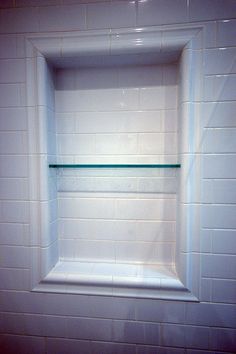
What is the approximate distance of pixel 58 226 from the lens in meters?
0.81

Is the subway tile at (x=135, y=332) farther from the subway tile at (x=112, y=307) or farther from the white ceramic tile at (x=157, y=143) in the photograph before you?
the white ceramic tile at (x=157, y=143)

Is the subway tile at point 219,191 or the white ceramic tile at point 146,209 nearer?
the subway tile at point 219,191

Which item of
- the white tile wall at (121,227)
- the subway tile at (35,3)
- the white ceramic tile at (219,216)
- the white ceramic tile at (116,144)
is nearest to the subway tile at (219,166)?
the white tile wall at (121,227)

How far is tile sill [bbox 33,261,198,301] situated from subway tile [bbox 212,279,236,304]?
7 centimetres

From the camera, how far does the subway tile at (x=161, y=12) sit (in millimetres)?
641

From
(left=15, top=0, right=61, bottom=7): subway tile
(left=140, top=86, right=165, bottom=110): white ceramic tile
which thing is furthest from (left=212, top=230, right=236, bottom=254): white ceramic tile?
(left=15, top=0, right=61, bottom=7): subway tile

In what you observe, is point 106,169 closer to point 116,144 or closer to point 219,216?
point 116,144

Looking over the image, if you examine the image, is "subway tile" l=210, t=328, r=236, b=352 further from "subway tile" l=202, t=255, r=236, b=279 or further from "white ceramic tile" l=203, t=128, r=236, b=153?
"white ceramic tile" l=203, t=128, r=236, b=153

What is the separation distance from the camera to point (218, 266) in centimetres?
67

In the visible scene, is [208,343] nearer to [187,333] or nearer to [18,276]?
[187,333]

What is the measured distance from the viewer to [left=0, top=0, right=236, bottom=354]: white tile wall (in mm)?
645

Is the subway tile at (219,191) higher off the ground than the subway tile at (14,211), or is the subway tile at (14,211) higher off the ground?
the subway tile at (219,191)

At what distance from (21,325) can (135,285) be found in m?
0.45

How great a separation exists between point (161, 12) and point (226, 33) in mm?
212
